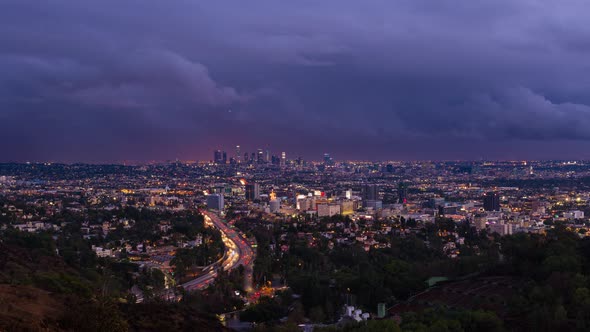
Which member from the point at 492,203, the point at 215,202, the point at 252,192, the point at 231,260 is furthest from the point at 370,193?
the point at 231,260

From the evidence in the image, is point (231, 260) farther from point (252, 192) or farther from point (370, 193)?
point (252, 192)

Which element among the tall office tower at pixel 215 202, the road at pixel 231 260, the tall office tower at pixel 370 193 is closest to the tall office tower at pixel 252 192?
the tall office tower at pixel 215 202

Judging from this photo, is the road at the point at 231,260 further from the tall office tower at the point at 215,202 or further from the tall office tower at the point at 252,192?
the tall office tower at the point at 252,192

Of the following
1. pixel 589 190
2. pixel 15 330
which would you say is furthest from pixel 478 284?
pixel 589 190

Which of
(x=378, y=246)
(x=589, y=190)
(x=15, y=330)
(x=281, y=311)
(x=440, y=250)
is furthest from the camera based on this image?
(x=589, y=190)

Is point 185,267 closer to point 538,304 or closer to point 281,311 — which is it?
point 281,311

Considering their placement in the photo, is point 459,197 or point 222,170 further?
point 222,170

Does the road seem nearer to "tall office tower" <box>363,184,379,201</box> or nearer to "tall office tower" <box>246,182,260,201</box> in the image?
"tall office tower" <box>363,184,379,201</box>

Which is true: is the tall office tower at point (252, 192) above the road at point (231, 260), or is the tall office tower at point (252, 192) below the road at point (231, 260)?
above

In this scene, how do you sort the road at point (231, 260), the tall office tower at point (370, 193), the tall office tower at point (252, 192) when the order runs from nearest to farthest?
the road at point (231, 260), the tall office tower at point (370, 193), the tall office tower at point (252, 192)

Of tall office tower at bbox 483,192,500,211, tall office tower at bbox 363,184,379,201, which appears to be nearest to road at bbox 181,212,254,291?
tall office tower at bbox 483,192,500,211
